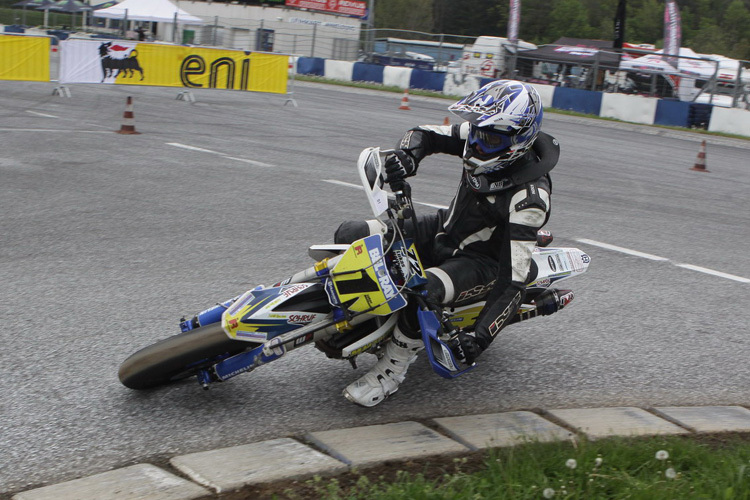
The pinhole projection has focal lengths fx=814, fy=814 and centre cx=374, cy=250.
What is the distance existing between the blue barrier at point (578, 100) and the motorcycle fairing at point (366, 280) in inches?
962

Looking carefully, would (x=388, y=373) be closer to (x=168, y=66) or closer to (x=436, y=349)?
(x=436, y=349)

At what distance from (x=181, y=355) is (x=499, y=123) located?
1.99 meters

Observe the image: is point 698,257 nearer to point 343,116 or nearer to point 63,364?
point 63,364

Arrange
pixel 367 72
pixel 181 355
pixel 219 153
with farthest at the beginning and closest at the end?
pixel 367 72 < pixel 219 153 < pixel 181 355

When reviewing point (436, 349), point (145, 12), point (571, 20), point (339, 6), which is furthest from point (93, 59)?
point (571, 20)

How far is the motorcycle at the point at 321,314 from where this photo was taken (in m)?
3.89

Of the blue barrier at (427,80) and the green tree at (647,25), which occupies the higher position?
the green tree at (647,25)

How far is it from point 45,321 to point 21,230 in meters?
2.61

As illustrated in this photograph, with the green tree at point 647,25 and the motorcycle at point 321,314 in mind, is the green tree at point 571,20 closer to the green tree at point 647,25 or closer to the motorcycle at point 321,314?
the green tree at point 647,25

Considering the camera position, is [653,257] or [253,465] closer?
[253,465]

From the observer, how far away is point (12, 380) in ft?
13.8

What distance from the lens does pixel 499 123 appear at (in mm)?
4234

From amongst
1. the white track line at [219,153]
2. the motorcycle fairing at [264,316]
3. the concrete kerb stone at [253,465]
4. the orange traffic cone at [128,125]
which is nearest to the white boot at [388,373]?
the motorcycle fairing at [264,316]

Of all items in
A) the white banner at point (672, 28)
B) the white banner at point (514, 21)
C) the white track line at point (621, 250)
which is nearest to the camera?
the white track line at point (621, 250)
